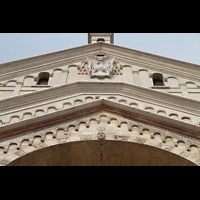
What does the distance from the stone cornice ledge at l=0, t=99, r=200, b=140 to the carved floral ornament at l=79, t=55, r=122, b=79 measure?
2945 millimetres

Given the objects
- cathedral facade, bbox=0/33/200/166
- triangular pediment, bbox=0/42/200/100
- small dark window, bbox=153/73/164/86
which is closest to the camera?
cathedral facade, bbox=0/33/200/166

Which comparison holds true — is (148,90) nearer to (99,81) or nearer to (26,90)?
(99,81)

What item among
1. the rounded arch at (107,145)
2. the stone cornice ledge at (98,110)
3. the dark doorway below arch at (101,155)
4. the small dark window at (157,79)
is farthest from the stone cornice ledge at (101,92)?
the dark doorway below arch at (101,155)

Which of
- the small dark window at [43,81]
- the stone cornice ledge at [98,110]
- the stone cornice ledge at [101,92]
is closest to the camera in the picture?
the stone cornice ledge at [98,110]

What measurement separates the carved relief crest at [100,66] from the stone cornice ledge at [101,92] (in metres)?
1.12

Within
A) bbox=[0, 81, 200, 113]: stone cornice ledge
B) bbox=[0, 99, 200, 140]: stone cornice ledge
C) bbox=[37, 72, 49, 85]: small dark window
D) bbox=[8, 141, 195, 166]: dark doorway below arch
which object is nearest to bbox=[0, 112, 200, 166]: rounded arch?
bbox=[8, 141, 195, 166]: dark doorway below arch

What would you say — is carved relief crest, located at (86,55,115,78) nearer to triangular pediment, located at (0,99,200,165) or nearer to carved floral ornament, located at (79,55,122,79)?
carved floral ornament, located at (79,55,122,79)

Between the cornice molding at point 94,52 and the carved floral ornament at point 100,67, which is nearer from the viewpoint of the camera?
the carved floral ornament at point 100,67

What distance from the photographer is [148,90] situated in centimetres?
1702

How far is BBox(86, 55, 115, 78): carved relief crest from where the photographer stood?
1862cm

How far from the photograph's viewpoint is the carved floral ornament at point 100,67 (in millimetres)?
18703

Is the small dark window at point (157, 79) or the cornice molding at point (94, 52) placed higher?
the cornice molding at point (94, 52)

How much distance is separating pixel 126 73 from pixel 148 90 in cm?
255

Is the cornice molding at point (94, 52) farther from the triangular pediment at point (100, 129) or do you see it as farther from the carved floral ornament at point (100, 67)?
the triangular pediment at point (100, 129)
